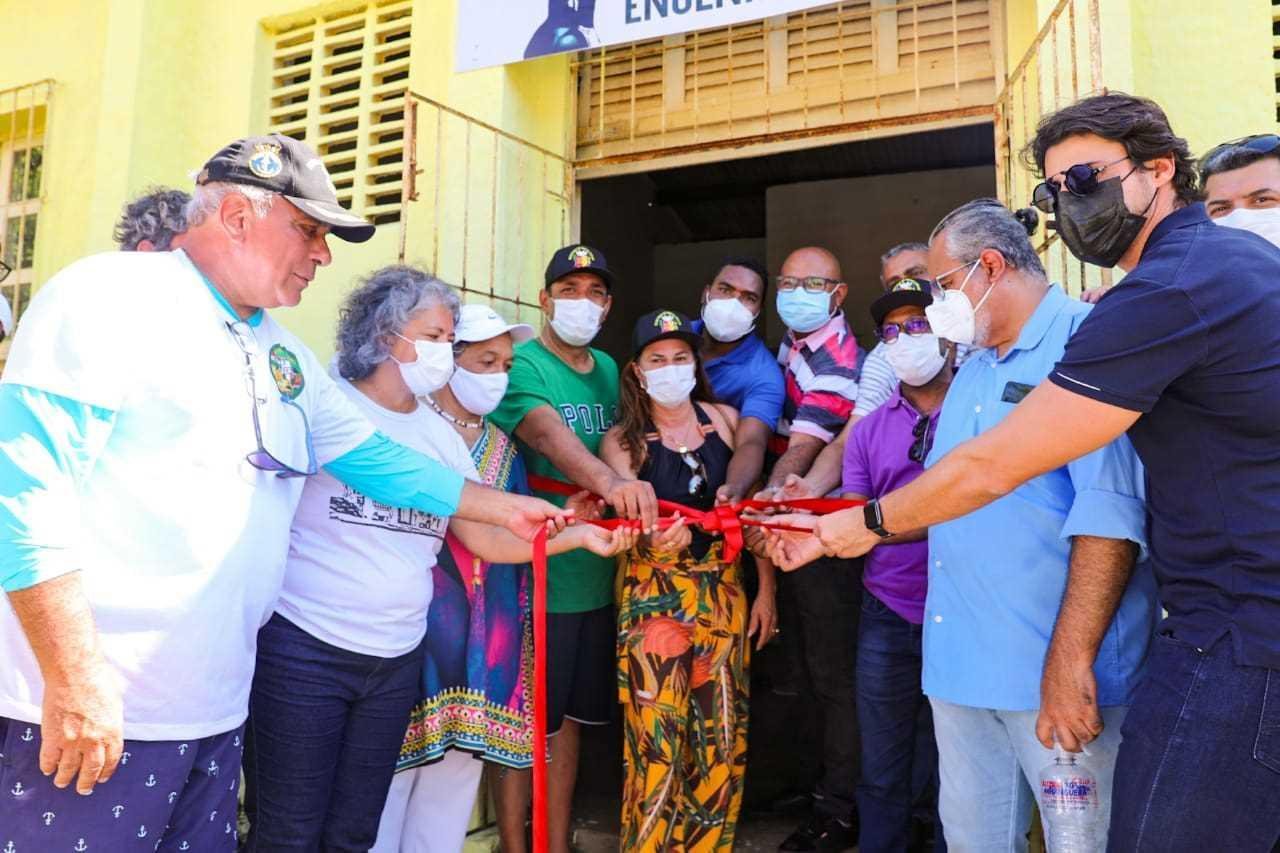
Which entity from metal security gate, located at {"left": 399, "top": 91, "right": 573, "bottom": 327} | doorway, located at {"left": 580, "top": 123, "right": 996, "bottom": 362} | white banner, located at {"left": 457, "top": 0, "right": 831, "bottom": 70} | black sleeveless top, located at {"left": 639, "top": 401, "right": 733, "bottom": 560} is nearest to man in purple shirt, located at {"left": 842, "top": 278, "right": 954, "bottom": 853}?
black sleeveless top, located at {"left": 639, "top": 401, "right": 733, "bottom": 560}

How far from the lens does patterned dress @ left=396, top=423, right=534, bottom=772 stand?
10.6ft

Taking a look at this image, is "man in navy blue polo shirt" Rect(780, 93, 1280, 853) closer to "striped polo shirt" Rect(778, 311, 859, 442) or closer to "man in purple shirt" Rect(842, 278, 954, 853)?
"man in purple shirt" Rect(842, 278, 954, 853)

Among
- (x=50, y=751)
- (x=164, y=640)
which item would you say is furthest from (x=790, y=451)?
(x=50, y=751)

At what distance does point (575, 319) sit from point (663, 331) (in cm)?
47

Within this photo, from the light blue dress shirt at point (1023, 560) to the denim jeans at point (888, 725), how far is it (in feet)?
2.20

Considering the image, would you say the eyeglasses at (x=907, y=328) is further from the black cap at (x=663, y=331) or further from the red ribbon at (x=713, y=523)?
the black cap at (x=663, y=331)

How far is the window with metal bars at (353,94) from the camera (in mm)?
5336

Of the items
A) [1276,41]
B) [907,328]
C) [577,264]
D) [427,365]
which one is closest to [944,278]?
[907,328]

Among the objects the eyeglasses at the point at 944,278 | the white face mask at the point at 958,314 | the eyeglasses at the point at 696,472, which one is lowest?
the eyeglasses at the point at 696,472

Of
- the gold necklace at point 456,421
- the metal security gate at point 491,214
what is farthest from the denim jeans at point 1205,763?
the metal security gate at point 491,214

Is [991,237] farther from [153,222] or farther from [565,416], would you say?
[153,222]

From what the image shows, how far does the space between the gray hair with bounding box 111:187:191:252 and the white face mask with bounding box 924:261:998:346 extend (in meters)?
2.38

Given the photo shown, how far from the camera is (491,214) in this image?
4727mm

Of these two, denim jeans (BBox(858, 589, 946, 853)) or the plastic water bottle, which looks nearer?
the plastic water bottle
